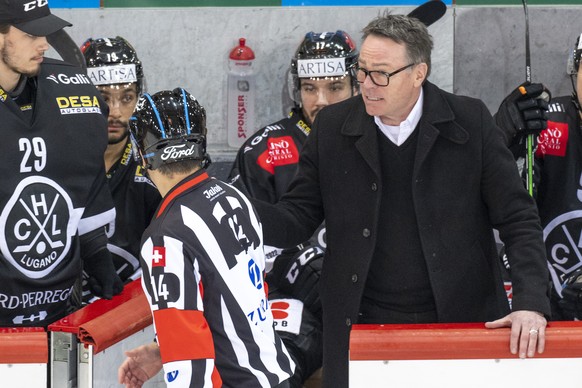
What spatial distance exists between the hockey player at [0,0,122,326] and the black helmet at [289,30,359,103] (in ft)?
4.46

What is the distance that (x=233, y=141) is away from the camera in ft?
17.5

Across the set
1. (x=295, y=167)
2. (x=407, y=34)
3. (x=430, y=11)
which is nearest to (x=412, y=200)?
(x=407, y=34)

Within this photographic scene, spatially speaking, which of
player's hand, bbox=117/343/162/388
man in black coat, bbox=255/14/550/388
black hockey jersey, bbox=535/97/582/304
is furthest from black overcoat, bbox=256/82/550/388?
black hockey jersey, bbox=535/97/582/304

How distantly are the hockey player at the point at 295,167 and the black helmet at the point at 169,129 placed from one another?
141 cm

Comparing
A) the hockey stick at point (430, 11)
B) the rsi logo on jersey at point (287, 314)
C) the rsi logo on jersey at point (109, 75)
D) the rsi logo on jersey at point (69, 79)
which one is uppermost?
the hockey stick at point (430, 11)

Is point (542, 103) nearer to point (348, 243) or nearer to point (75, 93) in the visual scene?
point (348, 243)

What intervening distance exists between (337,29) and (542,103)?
134 centimetres

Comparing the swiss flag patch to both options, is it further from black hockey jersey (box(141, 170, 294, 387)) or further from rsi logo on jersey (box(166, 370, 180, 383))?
rsi logo on jersey (box(166, 370, 180, 383))

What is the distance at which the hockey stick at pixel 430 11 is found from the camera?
4973mm

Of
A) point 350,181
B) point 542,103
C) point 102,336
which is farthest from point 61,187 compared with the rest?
point 542,103

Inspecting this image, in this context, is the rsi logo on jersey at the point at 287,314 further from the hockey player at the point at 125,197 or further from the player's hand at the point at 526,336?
the player's hand at the point at 526,336

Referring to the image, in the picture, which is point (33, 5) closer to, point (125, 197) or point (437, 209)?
point (125, 197)

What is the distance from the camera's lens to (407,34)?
3172mm

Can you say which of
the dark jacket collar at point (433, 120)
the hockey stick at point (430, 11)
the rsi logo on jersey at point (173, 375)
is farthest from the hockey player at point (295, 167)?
the rsi logo on jersey at point (173, 375)
